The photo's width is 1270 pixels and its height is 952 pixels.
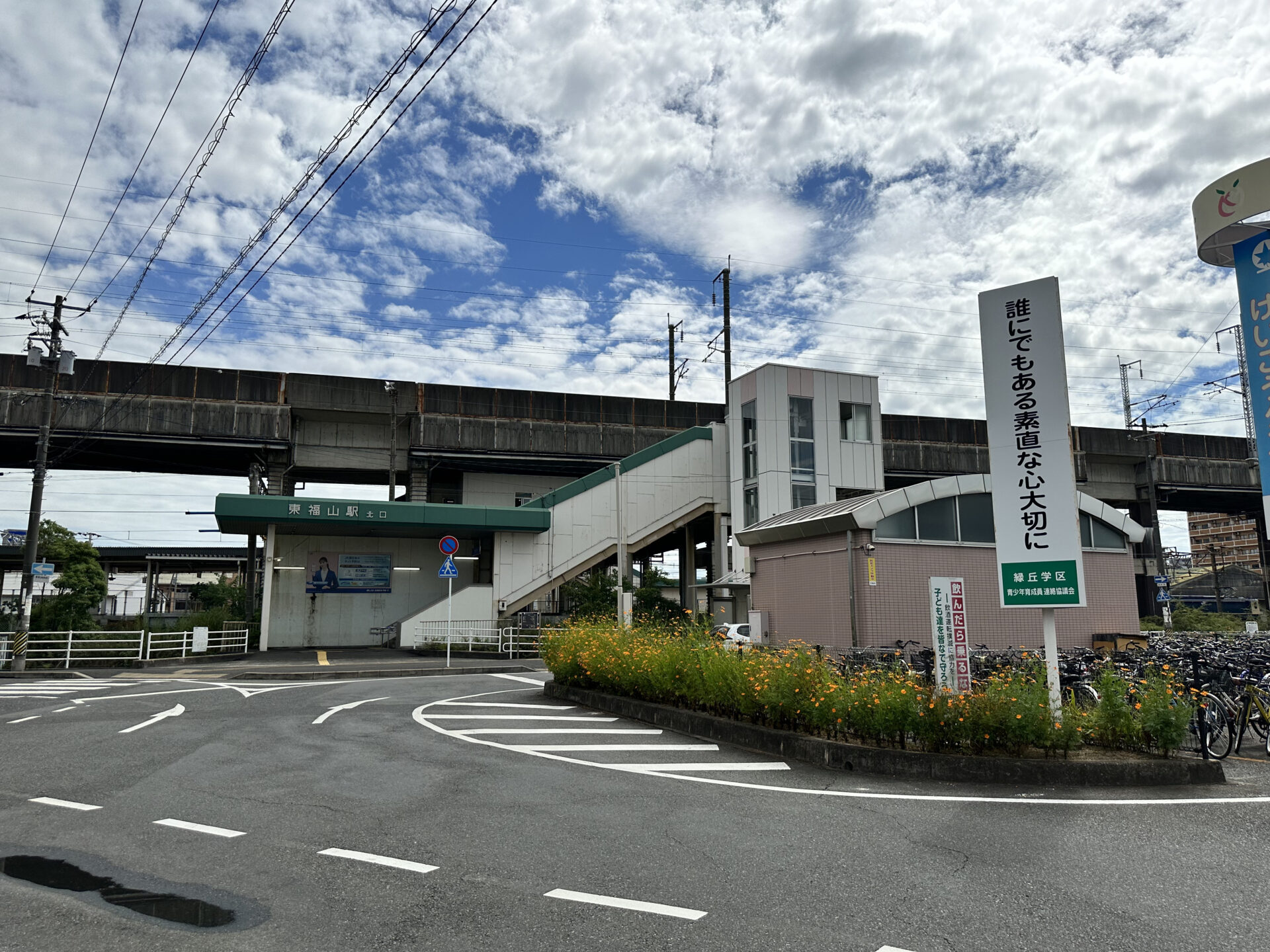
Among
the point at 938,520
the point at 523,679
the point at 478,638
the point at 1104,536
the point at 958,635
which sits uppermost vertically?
the point at 938,520

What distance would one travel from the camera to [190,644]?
87.6ft

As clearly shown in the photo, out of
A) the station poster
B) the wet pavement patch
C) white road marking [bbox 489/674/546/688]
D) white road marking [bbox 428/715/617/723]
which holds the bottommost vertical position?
white road marking [bbox 489/674/546/688]

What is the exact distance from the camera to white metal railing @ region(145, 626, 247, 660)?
83.1 feet

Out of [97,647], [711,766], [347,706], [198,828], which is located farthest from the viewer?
[97,647]

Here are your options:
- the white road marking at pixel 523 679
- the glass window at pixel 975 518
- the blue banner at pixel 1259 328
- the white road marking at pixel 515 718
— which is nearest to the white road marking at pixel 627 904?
the white road marking at pixel 515 718

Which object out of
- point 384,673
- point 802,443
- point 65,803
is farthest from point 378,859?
point 802,443

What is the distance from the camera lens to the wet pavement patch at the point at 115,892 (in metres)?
4.51

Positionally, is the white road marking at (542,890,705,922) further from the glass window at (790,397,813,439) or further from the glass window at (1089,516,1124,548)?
the glass window at (790,397,813,439)

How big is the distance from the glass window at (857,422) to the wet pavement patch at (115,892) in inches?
1277

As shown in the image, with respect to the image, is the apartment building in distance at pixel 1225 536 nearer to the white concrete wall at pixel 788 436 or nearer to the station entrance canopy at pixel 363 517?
the white concrete wall at pixel 788 436

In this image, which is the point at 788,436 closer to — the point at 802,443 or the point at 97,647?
the point at 802,443

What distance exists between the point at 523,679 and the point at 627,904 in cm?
1598

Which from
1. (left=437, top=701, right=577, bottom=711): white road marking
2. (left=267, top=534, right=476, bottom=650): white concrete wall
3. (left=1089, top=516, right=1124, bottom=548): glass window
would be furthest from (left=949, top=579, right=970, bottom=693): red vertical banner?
(left=267, top=534, right=476, bottom=650): white concrete wall

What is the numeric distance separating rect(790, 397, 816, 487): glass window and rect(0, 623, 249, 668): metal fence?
22.4 metres
